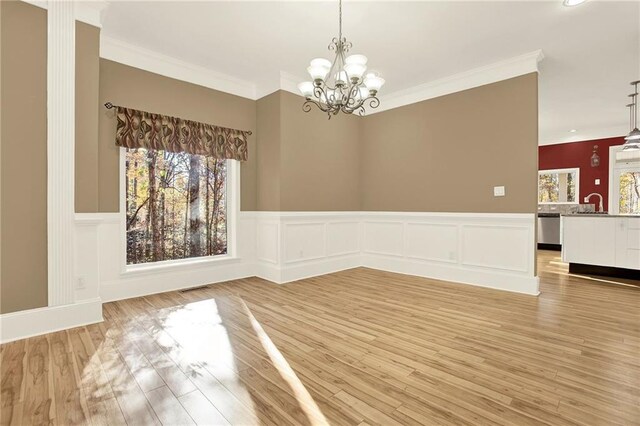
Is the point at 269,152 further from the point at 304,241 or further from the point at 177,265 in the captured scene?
the point at 177,265

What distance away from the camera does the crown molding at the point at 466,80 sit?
13.0 feet

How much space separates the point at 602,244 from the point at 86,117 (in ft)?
23.6

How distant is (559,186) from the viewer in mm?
8734

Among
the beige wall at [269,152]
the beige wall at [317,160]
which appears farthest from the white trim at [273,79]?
the beige wall at [317,160]

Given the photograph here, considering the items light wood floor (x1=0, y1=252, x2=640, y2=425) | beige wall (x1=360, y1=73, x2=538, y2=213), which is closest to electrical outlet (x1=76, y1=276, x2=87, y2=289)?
light wood floor (x1=0, y1=252, x2=640, y2=425)

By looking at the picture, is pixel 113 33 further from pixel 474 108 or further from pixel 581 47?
pixel 581 47

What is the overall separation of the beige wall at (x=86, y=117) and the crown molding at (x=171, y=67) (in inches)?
25.3

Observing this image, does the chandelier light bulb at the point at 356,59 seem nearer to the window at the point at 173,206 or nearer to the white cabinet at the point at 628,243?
the window at the point at 173,206

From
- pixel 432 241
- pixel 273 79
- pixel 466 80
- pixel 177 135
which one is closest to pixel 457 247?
pixel 432 241

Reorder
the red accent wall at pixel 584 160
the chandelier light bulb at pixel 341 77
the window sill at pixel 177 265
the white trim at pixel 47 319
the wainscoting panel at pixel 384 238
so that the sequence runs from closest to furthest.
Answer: the white trim at pixel 47 319 → the chandelier light bulb at pixel 341 77 → the window sill at pixel 177 265 → the wainscoting panel at pixel 384 238 → the red accent wall at pixel 584 160

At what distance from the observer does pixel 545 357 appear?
2.29 m

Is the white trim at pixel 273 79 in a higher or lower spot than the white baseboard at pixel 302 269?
higher

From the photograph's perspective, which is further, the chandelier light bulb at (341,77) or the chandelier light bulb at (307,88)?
the chandelier light bulb at (307,88)

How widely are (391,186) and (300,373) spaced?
158 inches
